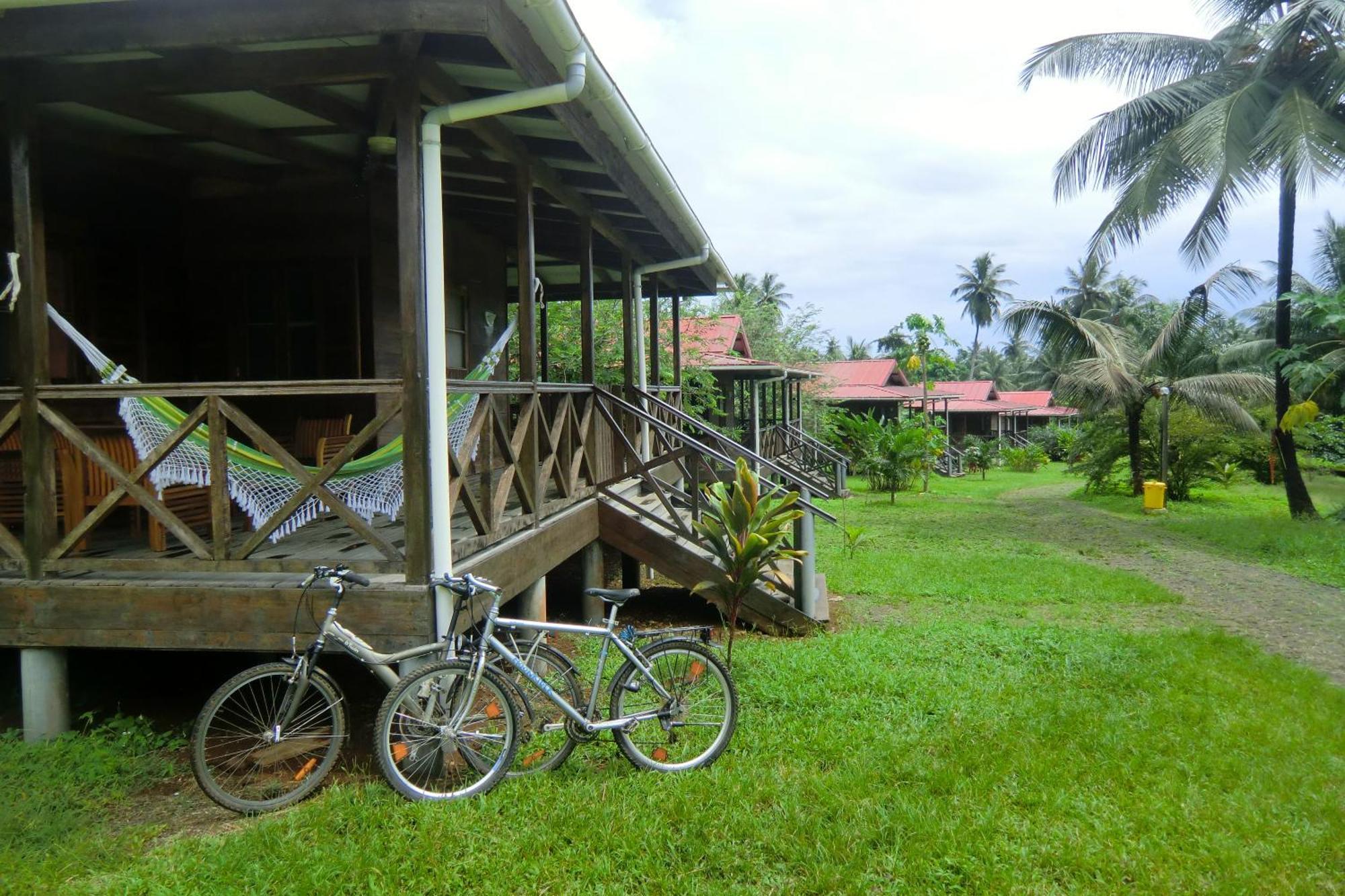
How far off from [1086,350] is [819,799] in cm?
1928

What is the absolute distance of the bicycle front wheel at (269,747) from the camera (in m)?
3.49

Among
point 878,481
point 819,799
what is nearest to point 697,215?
point 819,799

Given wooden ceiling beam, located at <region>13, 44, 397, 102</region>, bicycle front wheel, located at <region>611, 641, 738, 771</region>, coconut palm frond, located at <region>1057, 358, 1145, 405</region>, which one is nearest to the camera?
→ wooden ceiling beam, located at <region>13, 44, 397, 102</region>

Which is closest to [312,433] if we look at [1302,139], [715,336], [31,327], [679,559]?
[31,327]

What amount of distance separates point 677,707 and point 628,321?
17.0 ft

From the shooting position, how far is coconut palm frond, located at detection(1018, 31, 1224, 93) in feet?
50.0

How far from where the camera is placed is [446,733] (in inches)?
143

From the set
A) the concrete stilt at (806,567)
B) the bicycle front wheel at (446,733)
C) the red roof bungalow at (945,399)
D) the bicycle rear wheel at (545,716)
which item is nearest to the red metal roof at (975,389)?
the red roof bungalow at (945,399)

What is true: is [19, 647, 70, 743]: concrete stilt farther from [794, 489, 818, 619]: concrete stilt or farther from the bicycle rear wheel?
[794, 489, 818, 619]: concrete stilt

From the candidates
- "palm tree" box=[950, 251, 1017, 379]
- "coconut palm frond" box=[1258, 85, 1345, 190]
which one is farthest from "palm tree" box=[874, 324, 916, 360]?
"coconut palm frond" box=[1258, 85, 1345, 190]

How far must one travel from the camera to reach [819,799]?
3.70 meters

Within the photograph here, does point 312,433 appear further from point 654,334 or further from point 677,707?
point 654,334

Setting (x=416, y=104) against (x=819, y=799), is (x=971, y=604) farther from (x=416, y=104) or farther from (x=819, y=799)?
(x=416, y=104)

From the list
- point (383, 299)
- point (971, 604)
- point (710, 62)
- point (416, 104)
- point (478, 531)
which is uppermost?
point (710, 62)
